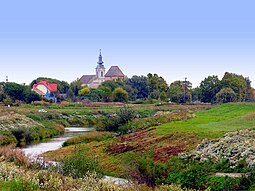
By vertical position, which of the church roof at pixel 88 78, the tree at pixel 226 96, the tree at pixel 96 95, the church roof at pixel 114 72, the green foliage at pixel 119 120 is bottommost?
the green foliage at pixel 119 120

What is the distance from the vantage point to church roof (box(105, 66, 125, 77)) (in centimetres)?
17074

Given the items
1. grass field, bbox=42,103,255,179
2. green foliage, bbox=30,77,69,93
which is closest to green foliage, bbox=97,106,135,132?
grass field, bbox=42,103,255,179

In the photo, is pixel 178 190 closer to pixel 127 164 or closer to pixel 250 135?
pixel 127 164

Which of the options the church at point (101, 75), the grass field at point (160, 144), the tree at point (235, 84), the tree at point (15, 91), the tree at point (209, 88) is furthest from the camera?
the church at point (101, 75)

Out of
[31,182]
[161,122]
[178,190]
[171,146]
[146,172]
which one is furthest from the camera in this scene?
[161,122]

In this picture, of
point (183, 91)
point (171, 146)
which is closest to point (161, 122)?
point (171, 146)

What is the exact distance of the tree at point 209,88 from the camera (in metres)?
96.7

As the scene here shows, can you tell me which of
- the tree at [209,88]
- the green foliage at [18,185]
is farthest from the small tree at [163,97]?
the green foliage at [18,185]

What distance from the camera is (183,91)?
372 feet

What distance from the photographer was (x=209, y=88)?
324ft

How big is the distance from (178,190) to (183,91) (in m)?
102

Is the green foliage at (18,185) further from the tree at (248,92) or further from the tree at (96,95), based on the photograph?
the tree at (96,95)

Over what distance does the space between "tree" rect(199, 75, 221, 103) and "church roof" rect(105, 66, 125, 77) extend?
2823 inches

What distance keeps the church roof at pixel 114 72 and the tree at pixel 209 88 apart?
71.7 metres
